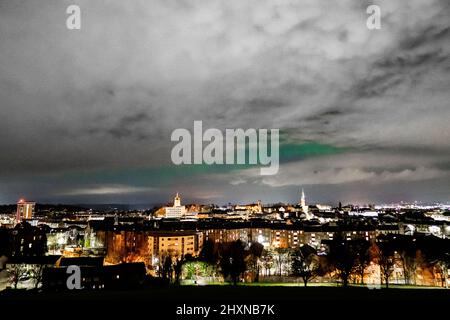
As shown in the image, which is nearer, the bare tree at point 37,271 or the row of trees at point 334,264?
the row of trees at point 334,264

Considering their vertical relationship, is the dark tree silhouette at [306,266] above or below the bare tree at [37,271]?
above

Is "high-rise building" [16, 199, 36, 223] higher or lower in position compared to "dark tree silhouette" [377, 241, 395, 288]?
higher

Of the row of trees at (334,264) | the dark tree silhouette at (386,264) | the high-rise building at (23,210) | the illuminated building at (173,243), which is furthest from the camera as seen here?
the high-rise building at (23,210)

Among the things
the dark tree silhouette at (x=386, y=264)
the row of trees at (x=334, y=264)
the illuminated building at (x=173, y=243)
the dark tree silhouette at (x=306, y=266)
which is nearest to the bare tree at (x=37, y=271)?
the row of trees at (x=334, y=264)

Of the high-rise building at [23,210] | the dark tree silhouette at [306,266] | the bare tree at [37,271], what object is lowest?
the bare tree at [37,271]

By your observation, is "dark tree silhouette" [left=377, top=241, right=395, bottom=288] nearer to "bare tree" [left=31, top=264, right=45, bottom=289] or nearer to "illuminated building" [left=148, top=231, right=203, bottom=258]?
"bare tree" [left=31, top=264, right=45, bottom=289]

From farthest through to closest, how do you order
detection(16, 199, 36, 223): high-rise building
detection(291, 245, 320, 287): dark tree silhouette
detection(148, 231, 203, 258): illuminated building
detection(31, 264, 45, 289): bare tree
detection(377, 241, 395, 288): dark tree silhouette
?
detection(16, 199, 36, 223): high-rise building
detection(148, 231, 203, 258): illuminated building
detection(31, 264, 45, 289): bare tree
detection(291, 245, 320, 287): dark tree silhouette
detection(377, 241, 395, 288): dark tree silhouette

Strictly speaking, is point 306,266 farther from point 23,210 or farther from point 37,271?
point 23,210

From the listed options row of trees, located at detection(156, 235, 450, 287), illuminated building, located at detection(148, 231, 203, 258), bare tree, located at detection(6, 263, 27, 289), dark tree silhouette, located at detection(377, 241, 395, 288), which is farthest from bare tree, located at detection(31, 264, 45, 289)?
illuminated building, located at detection(148, 231, 203, 258)

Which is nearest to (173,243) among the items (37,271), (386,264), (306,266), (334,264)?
(37,271)

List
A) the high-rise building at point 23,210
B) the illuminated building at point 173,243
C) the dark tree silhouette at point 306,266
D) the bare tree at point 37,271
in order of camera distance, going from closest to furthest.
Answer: the dark tree silhouette at point 306,266, the bare tree at point 37,271, the illuminated building at point 173,243, the high-rise building at point 23,210

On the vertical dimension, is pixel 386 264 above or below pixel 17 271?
above

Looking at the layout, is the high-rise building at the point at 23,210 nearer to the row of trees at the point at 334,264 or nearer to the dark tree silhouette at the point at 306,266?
the row of trees at the point at 334,264
